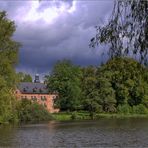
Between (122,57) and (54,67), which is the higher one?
(54,67)

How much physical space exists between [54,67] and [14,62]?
59.1 metres

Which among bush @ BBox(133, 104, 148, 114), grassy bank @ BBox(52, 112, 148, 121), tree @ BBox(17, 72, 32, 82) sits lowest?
grassy bank @ BBox(52, 112, 148, 121)

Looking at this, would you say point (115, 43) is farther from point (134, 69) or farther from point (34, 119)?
point (34, 119)

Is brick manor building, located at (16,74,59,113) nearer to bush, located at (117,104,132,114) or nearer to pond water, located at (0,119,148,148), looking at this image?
bush, located at (117,104,132,114)

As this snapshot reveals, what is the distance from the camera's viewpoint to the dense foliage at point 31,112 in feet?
265

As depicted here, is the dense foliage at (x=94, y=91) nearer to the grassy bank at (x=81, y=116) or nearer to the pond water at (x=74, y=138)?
the grassy bank at (x=81, y=116)

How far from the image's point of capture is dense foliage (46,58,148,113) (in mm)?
98062

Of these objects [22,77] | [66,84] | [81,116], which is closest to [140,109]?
[66,84]

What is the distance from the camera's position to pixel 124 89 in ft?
335

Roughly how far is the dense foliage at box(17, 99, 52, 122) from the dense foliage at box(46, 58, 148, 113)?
1449 centimetres

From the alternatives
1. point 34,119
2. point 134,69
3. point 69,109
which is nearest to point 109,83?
point 69,109

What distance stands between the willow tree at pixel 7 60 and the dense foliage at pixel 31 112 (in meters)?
28.3

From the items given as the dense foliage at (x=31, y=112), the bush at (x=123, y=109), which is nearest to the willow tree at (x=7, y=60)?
the dense foliage at (x=31, y=112)

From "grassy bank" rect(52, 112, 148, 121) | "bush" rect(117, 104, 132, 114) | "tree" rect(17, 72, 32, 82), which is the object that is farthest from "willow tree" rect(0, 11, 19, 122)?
"bush" rect(117, 104, 132, 114)
